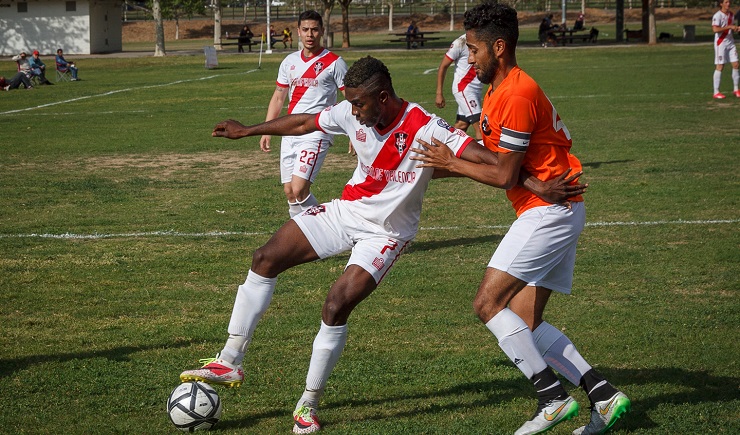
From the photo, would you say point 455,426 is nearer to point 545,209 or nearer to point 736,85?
point 545,209

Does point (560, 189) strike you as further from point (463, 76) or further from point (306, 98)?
point (463, 76)

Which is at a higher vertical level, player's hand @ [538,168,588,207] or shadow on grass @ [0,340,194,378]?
player's hand @ [538,168,588,207]

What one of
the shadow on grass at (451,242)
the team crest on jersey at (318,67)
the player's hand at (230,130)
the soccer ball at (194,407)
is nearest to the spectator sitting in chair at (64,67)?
the team crest on jersey at (318,67)

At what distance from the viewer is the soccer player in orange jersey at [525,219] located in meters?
5.02

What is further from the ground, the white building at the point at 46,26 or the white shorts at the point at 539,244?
the white building at the point at 46,26

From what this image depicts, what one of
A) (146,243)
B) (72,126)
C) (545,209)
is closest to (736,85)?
(72,126)

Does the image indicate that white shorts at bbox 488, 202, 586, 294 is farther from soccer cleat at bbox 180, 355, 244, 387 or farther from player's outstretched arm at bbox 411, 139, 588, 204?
soccer cleat at bbox 180, 355, 244, 387

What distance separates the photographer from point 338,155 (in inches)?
687

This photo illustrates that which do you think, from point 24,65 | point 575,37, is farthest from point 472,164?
point 575,37

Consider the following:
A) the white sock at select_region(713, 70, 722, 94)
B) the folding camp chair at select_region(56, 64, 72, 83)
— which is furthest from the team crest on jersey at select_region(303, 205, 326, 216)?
the folding camp chair at select_region(56, 64, 72, 83)

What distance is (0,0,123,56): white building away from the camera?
60.2m

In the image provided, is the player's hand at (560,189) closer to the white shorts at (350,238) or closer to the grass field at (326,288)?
the white shorts at (350,238)

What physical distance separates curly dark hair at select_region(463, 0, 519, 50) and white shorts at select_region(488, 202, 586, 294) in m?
0.99

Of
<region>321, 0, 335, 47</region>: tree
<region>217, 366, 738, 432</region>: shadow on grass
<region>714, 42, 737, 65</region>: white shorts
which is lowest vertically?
<region>217, 366, 738, 432</region>: shadow on grass
